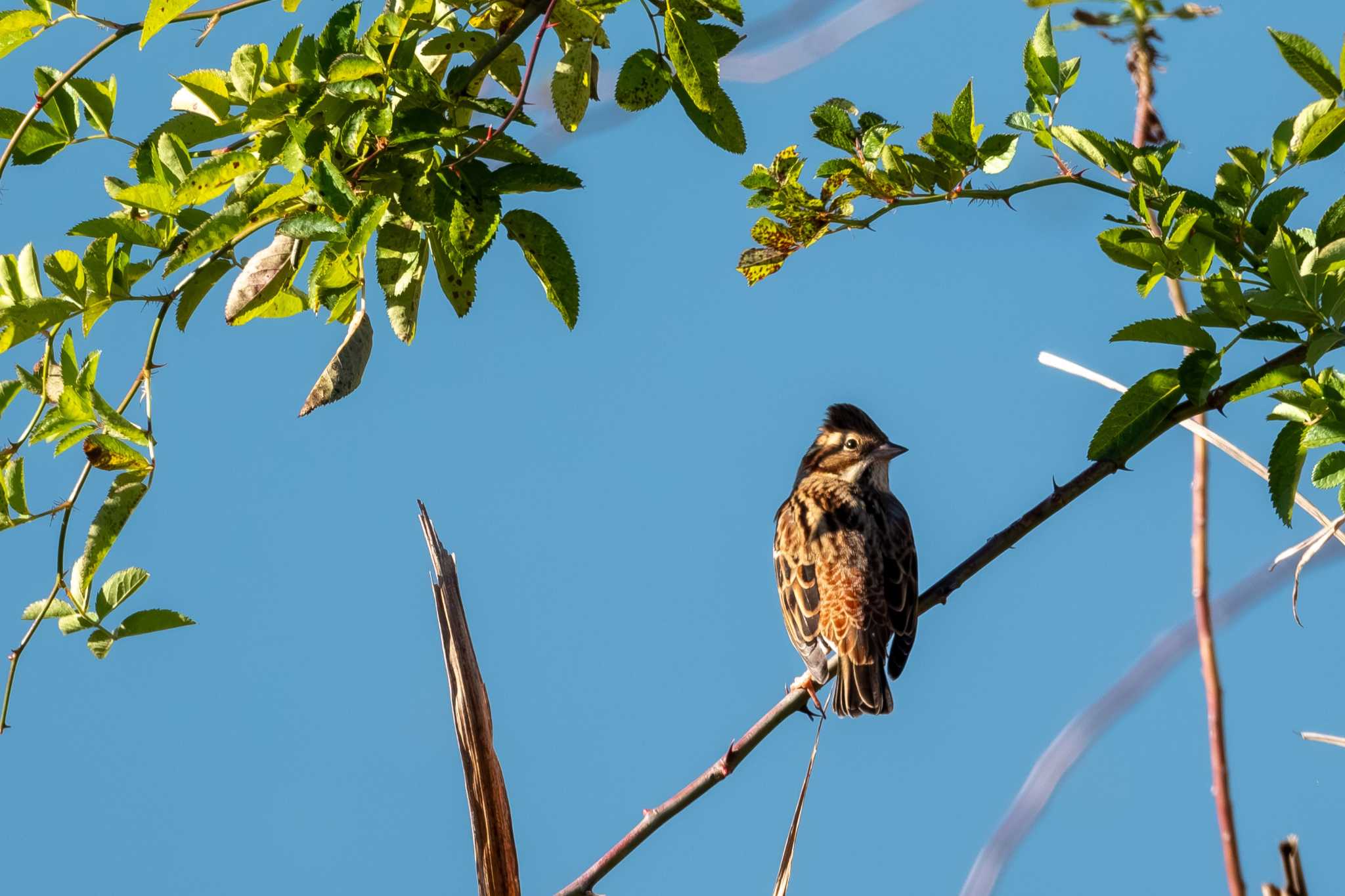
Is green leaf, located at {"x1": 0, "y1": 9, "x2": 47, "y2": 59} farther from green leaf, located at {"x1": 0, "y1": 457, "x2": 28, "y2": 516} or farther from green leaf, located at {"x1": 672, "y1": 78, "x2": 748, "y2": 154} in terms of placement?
green leaf, located at {"x1": 672, "y1": 78, "x2": 748, "y2": 154}

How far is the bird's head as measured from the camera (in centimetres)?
815

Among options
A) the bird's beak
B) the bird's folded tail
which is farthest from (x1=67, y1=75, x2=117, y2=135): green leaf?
the bird's beak

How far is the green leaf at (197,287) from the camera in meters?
3.54

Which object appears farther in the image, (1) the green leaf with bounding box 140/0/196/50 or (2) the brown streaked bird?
(2) the brown streaked bird

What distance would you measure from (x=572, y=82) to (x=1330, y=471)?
2.02 m

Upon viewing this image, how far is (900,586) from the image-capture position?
6.90 m

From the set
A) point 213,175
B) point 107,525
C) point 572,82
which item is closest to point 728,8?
point 572,82

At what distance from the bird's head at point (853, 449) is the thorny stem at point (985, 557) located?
3746mm

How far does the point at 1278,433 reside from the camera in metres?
3.55

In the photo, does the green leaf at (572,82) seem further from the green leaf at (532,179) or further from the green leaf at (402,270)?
the green leaf at (402,270)

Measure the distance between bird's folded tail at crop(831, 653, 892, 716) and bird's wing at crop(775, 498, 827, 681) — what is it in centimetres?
12

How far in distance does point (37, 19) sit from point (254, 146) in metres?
0.67

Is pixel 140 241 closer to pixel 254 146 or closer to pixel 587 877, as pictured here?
pixel 254 146

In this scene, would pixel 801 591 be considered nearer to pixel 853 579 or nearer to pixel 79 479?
pixel 853 579
